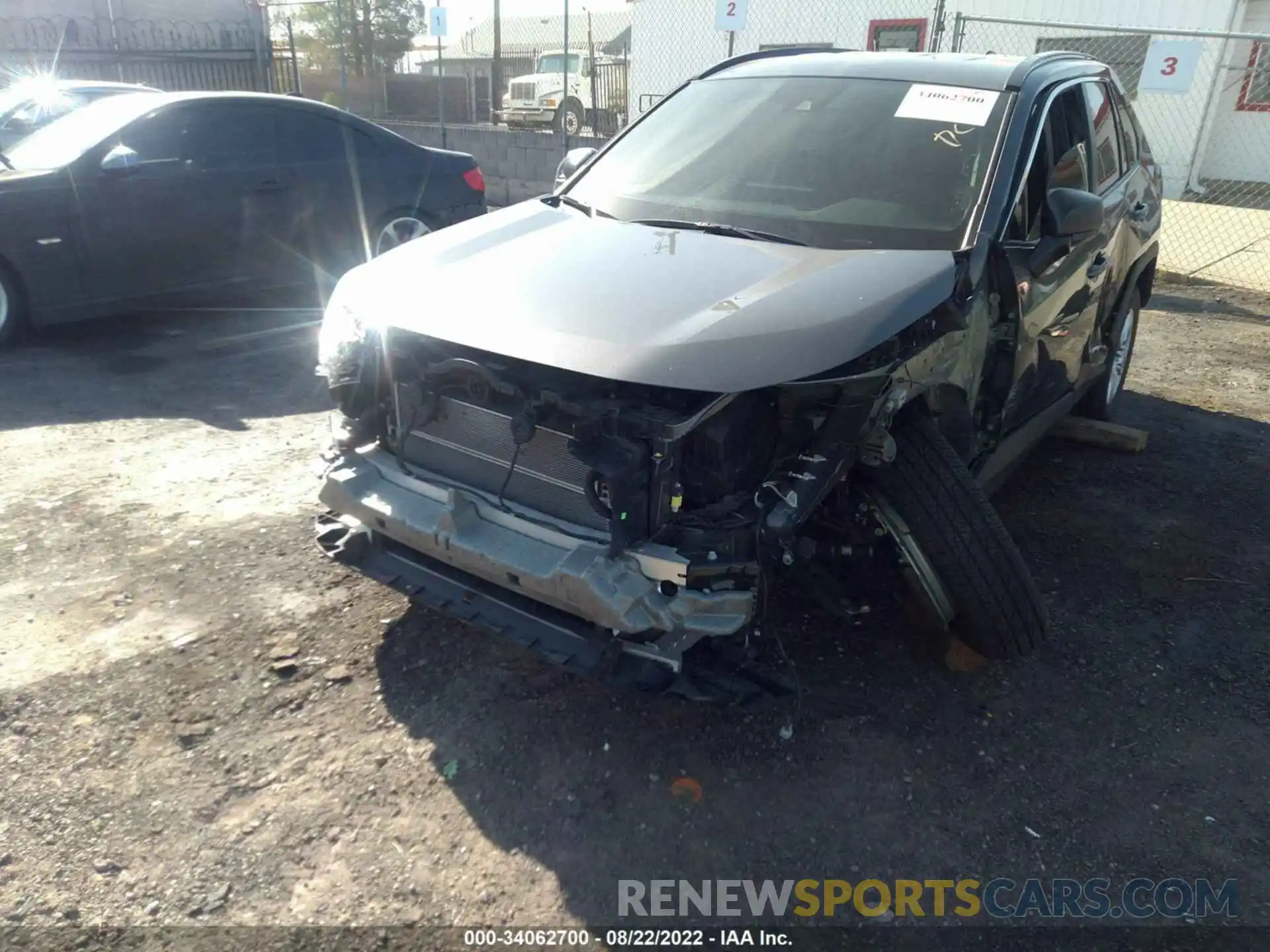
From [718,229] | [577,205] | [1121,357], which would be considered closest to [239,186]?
[577,205]

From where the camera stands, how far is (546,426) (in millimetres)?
2715

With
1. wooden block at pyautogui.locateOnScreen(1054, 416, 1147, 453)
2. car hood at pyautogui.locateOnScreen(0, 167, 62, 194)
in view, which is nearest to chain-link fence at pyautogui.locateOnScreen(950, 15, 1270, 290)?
wooden block at pyautogui.locateOnScreen(1054, 416, 1147, 453)

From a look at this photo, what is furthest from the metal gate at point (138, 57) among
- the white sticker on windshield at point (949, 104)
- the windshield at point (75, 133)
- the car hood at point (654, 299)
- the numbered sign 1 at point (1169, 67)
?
the white sticker on windshield at point (949, 104)

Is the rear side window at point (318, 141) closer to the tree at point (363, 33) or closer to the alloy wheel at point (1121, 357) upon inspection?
the alloy wheel at point (1121, 357)

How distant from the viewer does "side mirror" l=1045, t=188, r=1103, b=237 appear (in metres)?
3.29

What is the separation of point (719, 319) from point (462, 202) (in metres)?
5.98

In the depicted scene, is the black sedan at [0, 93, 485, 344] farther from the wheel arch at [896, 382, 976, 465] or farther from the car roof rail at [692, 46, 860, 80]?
the wheel arch at [896, 382, 976, 465]

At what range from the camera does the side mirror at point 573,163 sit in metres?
4.33

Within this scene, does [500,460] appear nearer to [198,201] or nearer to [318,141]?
[198,201]

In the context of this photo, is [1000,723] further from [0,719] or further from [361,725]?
[0,719]

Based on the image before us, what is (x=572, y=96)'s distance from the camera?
21.5 meters

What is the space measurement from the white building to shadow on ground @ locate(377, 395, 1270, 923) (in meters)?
13.2

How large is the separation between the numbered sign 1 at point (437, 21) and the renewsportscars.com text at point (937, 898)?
1386cm

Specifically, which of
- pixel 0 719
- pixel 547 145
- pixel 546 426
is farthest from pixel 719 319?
pixel 547 145
